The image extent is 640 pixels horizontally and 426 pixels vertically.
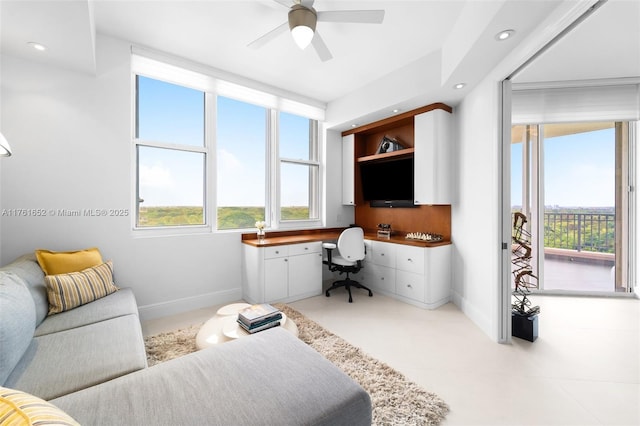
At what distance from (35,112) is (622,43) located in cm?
538

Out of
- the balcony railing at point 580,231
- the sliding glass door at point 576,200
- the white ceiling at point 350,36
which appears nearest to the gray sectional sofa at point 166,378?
the white ceiling at point 350,36

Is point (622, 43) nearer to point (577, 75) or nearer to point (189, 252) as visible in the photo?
point (577, 75)

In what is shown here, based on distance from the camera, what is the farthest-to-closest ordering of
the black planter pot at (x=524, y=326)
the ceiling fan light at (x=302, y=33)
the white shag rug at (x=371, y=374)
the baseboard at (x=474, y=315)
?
the baseboard at (x=474, y=315)
the black planter pot at (x=524, y=326)
the ceiling fan light at (x=302, y=33)
the white shag rug at (x=371, y=374)

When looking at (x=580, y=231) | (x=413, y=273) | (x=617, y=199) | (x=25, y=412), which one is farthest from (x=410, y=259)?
(x=25, y=412)

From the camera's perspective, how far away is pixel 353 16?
1.97 meters

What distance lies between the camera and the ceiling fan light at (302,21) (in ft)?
6.33

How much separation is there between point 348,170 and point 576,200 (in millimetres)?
3167

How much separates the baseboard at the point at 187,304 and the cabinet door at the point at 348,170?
222cm

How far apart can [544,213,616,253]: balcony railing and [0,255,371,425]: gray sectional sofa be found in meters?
4.11

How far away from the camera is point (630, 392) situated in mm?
1716

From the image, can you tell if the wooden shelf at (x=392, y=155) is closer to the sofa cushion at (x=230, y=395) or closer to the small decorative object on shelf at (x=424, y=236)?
the small decorative object on shelf at (x=424, y=236)

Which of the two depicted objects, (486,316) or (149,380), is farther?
(486,316)

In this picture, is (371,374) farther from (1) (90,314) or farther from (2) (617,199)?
(2) (617,199)

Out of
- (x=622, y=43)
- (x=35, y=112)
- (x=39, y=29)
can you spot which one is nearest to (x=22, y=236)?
(x=35, y=112)
